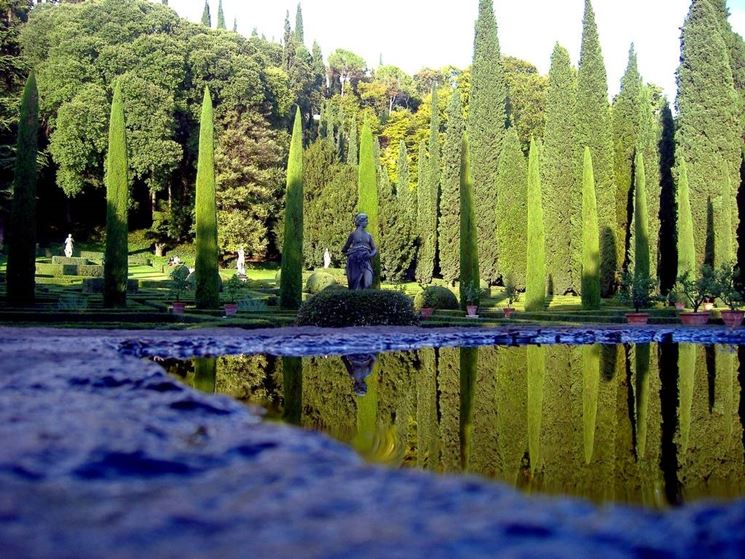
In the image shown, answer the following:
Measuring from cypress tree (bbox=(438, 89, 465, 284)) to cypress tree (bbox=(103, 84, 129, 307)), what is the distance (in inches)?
662

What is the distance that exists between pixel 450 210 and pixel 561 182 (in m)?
5.86

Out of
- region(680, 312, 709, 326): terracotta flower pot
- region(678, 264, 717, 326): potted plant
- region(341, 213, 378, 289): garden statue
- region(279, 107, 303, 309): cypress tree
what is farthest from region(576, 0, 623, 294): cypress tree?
region(341, 213, 378, 289): garden statue

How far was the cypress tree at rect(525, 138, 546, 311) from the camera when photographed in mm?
23125

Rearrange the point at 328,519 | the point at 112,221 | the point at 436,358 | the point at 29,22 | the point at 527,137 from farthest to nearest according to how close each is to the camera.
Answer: the point at 527,137
the point at 29,22
the point at 112,221
the point at 436,358
the point at 328,519

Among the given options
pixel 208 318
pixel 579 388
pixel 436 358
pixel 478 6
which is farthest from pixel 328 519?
pixel 478 6

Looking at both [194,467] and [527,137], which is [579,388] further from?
[527,137]

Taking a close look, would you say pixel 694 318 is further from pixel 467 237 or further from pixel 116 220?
pixel 116 220

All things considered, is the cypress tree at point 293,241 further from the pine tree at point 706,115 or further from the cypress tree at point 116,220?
the pine tree at point 706,115

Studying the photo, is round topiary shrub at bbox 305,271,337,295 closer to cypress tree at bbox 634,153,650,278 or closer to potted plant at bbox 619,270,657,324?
potted plant at bbox 619,270,657,324

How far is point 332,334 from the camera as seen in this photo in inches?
557

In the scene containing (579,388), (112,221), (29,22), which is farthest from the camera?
(29,22)

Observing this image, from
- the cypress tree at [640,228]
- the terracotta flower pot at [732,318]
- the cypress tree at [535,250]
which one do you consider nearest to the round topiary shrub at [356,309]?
the terracotta flower pot at [732,318]

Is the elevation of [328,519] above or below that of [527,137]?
below

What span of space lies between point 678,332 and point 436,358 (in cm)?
724
